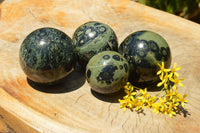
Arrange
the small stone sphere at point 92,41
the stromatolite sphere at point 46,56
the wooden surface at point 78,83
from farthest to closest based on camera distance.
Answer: the small stone sphere at point 92,41 → the stromatolite sphere at point 46,56 → the wooden surface at point 78,83

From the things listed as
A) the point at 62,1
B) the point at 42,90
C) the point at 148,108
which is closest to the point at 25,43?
the point at 42,90

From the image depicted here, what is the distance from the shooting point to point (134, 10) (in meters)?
2.61

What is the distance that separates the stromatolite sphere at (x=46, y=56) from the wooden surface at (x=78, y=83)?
14cm

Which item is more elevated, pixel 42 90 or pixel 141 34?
pixel 141 34

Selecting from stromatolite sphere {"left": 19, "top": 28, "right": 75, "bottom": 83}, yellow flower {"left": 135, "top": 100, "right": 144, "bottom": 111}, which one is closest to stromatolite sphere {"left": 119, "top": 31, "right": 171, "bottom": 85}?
yellow flower {"left": 135, "top": 100, "right": 144, "bottom": 111}

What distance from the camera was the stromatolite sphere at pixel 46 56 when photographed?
1715 millimetres

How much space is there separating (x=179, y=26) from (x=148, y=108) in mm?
1003

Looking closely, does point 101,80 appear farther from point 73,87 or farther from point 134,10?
point 134,10

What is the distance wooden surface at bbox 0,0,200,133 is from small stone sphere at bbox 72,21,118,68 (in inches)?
8.3

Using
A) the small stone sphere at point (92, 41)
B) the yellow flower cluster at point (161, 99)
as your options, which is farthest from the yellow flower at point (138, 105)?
the small stone sphere at point (92, 41)

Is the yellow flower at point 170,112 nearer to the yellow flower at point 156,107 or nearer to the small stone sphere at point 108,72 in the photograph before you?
the yellow flower at point 156,107

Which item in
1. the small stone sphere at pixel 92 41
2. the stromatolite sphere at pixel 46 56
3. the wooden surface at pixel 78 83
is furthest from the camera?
the small stone sphere at pixel 92 41

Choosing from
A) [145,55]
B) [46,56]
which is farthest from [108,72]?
[46,56]

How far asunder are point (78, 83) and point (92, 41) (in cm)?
31
